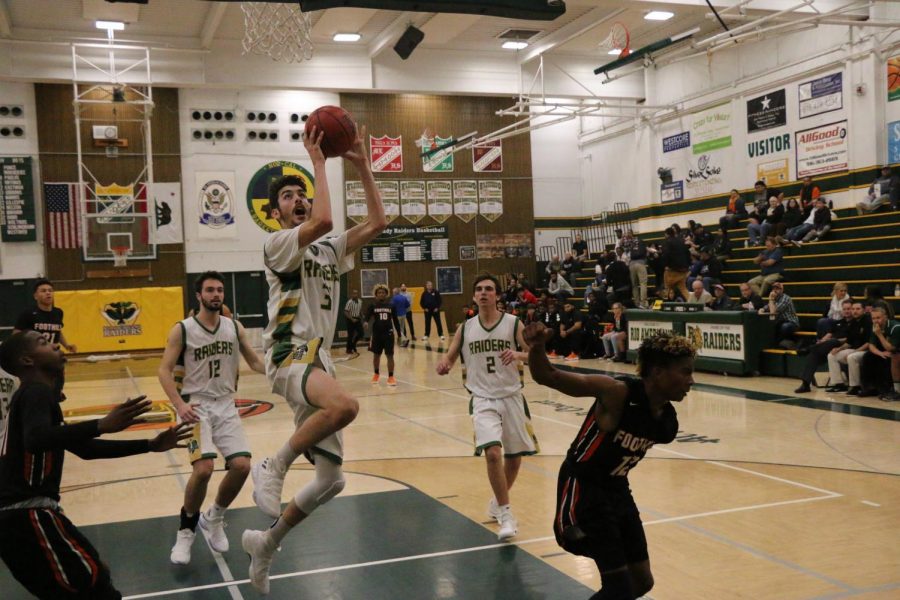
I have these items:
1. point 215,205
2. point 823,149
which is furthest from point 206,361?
point 215,205

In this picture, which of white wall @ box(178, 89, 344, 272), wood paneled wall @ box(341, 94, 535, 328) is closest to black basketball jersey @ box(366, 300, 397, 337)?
white wall @ box(178, 89, 344, 272)

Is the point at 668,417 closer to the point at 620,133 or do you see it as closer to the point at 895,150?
the point at 895,150

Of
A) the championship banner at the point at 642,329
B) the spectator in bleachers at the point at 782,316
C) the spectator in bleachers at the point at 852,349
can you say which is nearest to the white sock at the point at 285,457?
the spectator in bleachers at the point at 852,349

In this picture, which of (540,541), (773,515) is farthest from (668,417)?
(773,515)

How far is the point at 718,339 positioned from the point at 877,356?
10.9 ft

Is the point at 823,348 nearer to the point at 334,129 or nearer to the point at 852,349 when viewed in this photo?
the point at 852,349

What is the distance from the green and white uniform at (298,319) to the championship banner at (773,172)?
1948 cm

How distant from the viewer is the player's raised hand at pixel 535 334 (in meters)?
3.04

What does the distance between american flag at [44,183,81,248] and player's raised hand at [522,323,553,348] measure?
2338 cm

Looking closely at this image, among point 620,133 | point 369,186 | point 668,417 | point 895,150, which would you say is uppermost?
point 620,133

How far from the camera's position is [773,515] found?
19.7 ft

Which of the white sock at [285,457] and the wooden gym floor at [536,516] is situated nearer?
the white sock at [285,457]

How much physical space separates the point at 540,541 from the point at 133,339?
811 inches

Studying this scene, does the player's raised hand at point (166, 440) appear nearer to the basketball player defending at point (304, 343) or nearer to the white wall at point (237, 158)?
the basketball player defending at point (304, 343)
